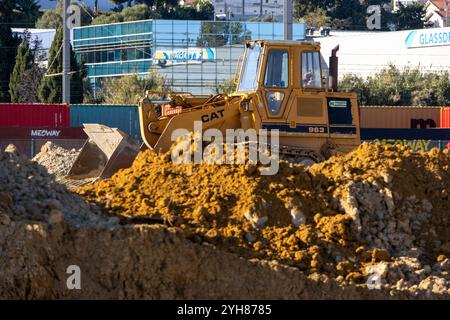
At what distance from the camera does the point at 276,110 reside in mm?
19906

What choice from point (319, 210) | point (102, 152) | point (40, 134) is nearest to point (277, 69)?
point (102, 152)

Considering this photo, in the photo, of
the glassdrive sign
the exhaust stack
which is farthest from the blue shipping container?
the glassdrive sign

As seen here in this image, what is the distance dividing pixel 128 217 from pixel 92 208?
501 mm

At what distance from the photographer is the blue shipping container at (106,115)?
39.9 metres

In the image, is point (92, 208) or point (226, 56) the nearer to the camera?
point (92, 208)

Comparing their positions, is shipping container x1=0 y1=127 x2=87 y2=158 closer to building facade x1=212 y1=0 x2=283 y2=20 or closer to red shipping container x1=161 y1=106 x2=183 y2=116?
red shipping container x1=161 y1=106 x2=183 y2=116

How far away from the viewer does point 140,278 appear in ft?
Answer: 40.8

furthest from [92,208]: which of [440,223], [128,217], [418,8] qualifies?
[418,8]

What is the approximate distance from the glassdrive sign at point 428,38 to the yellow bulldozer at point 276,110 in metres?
39.1

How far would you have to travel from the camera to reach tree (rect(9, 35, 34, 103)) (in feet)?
183

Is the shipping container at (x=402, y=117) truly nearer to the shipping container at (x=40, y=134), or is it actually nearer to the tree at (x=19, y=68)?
the shipping container at (x=40, y=134)

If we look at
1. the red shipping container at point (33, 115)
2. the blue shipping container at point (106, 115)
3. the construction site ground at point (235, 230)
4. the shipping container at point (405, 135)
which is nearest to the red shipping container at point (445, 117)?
the shipping container at point (405, 135)

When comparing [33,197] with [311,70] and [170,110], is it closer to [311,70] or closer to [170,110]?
[170,110]
